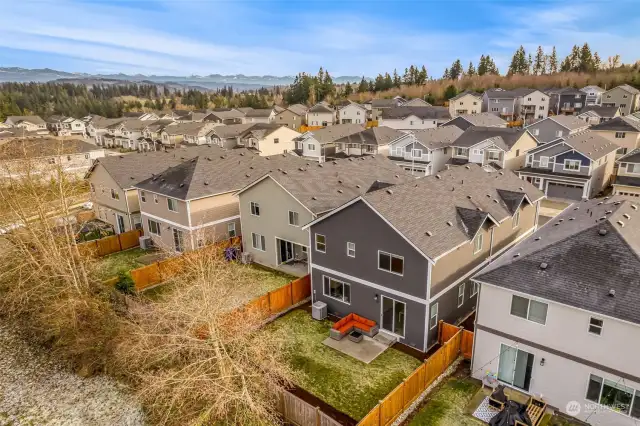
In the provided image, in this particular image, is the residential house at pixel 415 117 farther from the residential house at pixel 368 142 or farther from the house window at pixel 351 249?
the house window at pixel 351 249

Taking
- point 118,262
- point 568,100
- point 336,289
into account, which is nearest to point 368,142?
point 118,262

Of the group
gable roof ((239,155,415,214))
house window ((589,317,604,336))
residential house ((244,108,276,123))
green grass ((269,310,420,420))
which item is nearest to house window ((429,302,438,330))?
green grass ((269,310,420,420))

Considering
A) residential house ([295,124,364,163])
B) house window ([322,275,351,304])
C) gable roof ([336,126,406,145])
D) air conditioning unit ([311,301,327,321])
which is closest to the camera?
house window ([322,275,351,304])

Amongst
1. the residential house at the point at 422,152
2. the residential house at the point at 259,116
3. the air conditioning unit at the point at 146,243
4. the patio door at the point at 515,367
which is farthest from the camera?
the residential house at the point at 259,116

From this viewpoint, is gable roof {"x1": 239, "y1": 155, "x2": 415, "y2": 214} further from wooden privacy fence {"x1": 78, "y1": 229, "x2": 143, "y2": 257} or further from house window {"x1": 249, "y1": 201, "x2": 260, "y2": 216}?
wooden privacy fence {"x1": 78, "y1": 229, "x2": 143, "y2": 257}

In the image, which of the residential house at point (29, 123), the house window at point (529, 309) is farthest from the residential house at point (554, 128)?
the residential house at point (29, 123)

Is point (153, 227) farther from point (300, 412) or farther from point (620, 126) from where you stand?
point (620, 126)

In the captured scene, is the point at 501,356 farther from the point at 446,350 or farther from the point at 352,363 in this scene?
the point at 352,363

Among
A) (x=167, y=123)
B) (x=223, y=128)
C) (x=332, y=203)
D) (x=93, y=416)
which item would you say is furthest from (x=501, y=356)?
(x=167, y=123)
